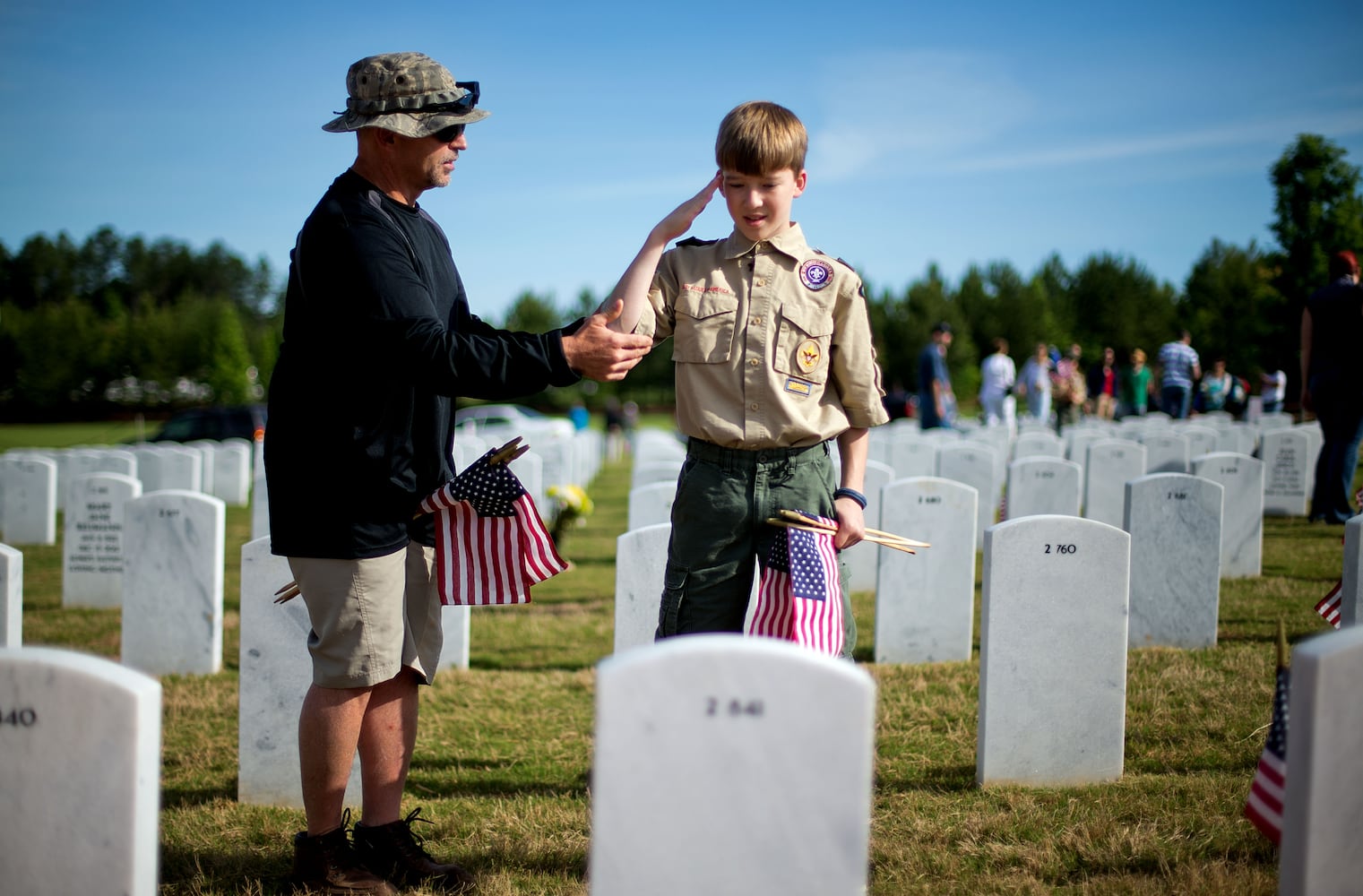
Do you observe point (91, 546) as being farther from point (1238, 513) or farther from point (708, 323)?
point (1238, 513)

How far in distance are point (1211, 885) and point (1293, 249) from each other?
32770 millimetres

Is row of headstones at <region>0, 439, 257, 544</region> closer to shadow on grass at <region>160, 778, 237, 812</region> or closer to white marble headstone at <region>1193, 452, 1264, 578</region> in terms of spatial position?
shadow on grass at <region>160, 778, 237, 812</region>

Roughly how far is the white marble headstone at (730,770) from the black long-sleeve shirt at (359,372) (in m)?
1.07

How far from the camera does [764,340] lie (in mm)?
2889

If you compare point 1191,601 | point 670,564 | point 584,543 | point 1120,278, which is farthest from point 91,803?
point 1120,278

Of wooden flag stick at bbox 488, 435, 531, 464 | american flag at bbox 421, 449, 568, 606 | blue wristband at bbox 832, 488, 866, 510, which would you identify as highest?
wooden flag stick at bbox 488, 435, 531, 464

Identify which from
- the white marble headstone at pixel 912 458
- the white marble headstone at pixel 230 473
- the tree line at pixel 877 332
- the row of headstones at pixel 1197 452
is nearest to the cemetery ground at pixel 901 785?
the white marble headstone at pixel 912 458

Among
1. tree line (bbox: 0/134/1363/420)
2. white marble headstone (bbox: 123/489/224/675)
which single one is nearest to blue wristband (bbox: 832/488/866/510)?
white marble headstone (bbox: 123/489/224/675)

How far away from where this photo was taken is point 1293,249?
30.4 metres

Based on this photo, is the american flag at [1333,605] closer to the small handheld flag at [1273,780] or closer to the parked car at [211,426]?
the small handheld flag at [1273,780]

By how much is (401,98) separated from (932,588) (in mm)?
4364

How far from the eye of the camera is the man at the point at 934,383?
14.5 m

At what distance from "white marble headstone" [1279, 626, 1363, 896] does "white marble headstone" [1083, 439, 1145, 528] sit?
7852 mm

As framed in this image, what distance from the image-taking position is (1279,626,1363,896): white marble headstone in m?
2.00
